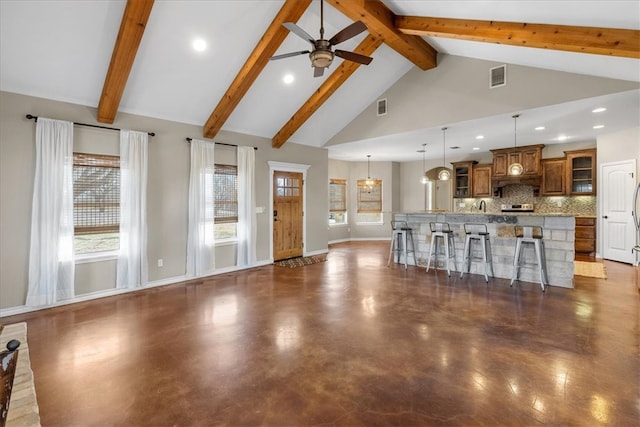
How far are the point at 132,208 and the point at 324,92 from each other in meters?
4.05

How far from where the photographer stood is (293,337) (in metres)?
3.13

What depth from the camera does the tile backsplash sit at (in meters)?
7.45

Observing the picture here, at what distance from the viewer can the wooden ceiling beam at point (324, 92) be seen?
5.18 meters

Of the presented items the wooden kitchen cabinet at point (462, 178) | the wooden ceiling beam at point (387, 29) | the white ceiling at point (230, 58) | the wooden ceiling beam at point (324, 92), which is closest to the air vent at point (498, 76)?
the white ceiling at point (230, 58)

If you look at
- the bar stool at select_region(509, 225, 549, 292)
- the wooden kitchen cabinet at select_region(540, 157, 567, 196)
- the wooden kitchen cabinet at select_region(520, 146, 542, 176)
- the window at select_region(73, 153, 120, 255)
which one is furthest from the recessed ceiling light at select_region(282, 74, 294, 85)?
the wooden kitchen cabinet at select_region(540, 157, 567, 196)

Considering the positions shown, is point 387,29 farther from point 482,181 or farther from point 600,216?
point 600,216

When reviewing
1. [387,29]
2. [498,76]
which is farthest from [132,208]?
[498,76]

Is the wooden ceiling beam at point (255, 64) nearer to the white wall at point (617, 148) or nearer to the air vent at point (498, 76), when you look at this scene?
the air vent at point (498, 76)

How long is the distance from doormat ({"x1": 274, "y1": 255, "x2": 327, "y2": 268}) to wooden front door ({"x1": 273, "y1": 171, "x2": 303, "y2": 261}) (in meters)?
0.19

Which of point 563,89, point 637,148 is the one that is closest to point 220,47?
point 563,89

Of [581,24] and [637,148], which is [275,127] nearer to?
[581,24]

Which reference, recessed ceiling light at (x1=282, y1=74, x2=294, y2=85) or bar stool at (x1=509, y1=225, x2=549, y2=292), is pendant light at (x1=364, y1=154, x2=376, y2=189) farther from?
bar stool at (x1=509, y1=225, x2=549, y2=292)

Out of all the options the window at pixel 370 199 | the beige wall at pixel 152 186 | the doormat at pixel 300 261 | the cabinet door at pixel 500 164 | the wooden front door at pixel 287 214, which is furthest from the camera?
the window at pixel 370 199

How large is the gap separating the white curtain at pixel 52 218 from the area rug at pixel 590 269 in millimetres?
8389
